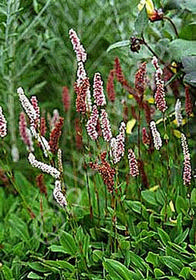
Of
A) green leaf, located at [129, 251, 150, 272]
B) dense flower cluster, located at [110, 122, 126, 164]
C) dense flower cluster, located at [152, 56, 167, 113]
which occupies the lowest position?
green leaf, located at [129, 251, 150, 272]

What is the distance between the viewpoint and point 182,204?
1.32 meters

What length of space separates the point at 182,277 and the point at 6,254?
49cm

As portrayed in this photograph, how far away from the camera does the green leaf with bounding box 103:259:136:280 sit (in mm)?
1109

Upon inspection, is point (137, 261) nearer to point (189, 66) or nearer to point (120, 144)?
point (120, 144)

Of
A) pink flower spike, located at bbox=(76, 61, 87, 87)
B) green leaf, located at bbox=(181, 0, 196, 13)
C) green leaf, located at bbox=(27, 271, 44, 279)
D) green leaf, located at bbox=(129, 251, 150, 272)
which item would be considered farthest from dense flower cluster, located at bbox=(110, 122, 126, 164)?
green leaf, located at bbox=(181, 0, 196, 13)

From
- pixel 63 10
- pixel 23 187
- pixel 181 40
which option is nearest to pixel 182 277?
pixel 181 40

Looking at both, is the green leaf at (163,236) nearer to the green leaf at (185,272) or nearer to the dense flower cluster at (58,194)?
the green leaf at (185,272)

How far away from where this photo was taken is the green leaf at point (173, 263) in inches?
43.9

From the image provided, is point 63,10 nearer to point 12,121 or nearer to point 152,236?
point 12,121

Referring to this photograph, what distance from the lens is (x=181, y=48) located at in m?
1.39

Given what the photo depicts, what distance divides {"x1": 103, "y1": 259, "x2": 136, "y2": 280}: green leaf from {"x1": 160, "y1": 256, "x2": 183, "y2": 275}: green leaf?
70mm

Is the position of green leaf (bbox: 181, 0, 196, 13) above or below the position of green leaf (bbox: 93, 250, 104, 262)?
above

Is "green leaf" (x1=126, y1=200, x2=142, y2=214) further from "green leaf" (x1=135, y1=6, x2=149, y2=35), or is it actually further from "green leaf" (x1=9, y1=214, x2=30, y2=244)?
"green leaf" (x1=135, y1=6, x2=149, y2=35)

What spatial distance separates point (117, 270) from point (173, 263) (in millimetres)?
113
